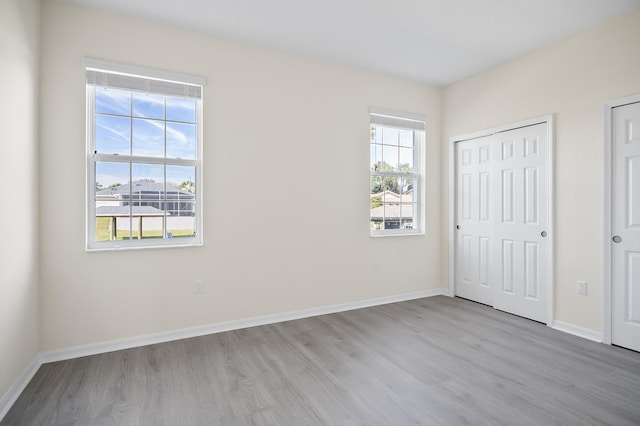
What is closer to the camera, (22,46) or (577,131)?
(22,46)

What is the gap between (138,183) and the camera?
9.74 feet

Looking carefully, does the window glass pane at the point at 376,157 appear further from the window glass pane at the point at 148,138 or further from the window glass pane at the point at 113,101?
the window glass pane at the point at 113,101

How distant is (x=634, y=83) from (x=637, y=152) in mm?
587

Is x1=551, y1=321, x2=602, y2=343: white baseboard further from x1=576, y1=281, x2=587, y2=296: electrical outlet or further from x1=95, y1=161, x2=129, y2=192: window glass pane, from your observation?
x1=95, y1=161, x2=129, y2=192: window glass pane

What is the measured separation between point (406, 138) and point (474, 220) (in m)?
1.40

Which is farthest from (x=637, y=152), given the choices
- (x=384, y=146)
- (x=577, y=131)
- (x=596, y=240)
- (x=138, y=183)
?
(x=138, y=183)

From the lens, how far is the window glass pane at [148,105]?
2961 millimetres

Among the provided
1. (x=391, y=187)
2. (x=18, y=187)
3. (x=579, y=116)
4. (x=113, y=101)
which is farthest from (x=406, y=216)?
(x=18, y=187)

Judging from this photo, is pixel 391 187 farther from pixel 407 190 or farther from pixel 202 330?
pixel 202 330

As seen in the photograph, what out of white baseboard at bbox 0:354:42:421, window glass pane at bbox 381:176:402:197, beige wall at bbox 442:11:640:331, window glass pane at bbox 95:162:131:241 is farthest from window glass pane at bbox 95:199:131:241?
beige wall at bbox 442:11:640:331

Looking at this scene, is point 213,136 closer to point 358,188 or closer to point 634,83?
point 358,188

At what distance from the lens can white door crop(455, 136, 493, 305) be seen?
160 inches

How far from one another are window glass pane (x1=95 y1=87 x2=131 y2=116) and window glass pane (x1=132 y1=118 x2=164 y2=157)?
130 mm

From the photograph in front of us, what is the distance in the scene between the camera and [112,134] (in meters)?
2.88
